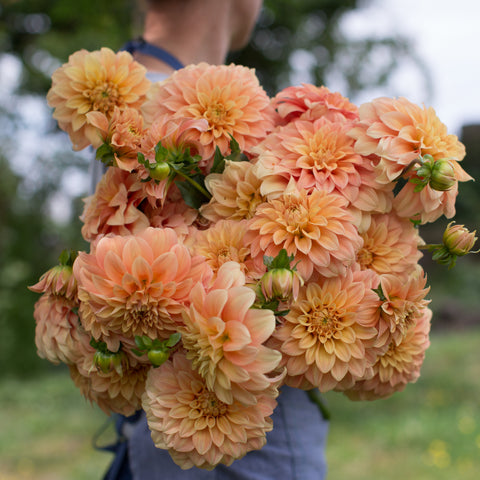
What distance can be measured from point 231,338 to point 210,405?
0.14m

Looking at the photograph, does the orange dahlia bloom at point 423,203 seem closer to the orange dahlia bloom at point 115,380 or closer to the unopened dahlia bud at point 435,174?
the unopened dahlia bud at point 435,174

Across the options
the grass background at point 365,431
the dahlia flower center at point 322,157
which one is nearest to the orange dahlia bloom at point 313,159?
the dahlia flower center at point 322,157

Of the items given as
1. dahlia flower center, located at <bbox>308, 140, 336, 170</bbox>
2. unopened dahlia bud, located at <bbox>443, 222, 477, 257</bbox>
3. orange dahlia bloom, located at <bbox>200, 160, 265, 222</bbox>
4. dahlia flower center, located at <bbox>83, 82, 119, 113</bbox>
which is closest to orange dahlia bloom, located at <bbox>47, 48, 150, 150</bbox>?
dahlia flower center, located at <bbox>83, 82, 119, 113</bbox>

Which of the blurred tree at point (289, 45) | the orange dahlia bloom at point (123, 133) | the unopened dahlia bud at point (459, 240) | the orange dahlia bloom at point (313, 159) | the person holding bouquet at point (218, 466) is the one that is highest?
the orange dahlia bloom at point (313, 159)

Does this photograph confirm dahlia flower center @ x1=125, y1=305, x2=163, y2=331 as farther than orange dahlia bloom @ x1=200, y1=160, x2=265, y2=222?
No

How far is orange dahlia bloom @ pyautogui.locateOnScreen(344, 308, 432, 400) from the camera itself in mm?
875

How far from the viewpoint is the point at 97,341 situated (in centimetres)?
81

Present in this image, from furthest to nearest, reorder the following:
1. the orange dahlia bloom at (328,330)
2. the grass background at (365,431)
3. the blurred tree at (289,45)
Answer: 1. the blurred tree at (289,45)
2. the grass background at (365,431)
3. the orange dahlia bloom at (328,330)

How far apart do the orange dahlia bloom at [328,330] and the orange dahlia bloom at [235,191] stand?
0.16 m

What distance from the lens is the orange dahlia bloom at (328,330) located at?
773mm

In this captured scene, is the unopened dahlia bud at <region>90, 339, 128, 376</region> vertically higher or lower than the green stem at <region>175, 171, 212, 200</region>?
lower

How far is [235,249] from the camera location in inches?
31.4

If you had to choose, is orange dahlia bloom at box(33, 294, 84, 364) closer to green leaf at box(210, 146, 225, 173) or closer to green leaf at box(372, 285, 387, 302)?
green leaf at box(210, 146, 225, 173)

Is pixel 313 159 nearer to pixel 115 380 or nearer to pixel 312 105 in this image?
pixel 312 105
